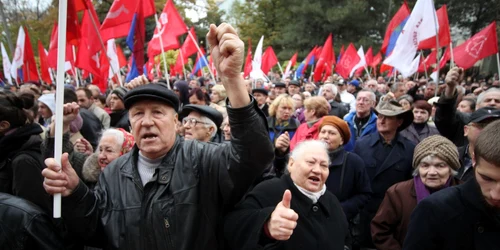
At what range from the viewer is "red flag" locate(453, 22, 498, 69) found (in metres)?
8.55

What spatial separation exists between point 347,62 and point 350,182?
36.2 ft

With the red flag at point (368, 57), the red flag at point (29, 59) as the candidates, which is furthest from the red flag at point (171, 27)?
the red flag at point (368, 57)

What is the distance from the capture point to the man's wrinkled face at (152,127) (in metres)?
2.05

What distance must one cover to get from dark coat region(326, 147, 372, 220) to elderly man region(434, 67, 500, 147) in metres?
1.07

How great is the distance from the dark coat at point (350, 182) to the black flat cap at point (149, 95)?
6.92 ft

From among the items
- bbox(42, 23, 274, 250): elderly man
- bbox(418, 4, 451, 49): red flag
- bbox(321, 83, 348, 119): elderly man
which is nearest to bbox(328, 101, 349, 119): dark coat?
bbox(321, 83, 348, 119): elderly man

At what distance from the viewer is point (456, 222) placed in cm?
188

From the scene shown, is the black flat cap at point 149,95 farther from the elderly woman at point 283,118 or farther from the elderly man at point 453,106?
the elderly woman at point 283,118

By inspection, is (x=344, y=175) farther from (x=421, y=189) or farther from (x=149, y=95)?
(x=149, y=95)

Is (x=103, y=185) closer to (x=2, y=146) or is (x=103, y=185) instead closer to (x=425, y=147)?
(x=2, y=146)

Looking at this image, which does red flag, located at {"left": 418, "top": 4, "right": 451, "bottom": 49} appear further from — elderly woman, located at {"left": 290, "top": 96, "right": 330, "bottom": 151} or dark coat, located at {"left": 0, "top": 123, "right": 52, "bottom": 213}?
dark coat, located at {"left": 0, "top": 123, "right": 52, "bottom": 213}

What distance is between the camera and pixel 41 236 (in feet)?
6.24

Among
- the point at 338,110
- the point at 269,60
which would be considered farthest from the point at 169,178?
the point at 269,60

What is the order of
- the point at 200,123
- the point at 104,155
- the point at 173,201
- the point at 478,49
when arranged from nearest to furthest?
the point at 173,201 → the point at 104,155 → the point at 200,123 → the point at 478,49
